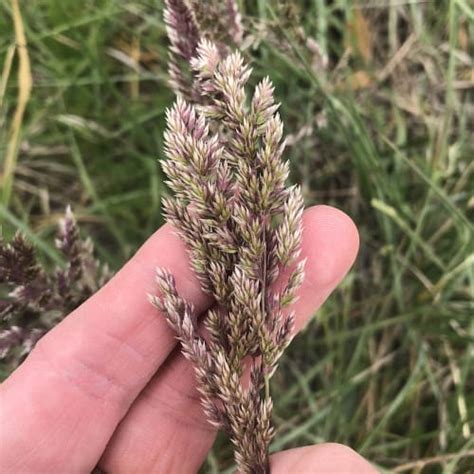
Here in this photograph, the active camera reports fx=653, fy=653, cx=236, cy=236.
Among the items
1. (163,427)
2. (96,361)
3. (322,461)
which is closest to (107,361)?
(96,361)

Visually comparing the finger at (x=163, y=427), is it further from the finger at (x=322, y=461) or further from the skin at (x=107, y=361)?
the finger at (x=322, y=461)

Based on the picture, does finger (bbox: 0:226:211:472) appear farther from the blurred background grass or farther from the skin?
the blurred background grass

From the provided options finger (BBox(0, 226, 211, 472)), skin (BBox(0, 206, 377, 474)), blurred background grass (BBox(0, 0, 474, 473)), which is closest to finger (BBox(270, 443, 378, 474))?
skin (BBox(0, 206, 377, 474))

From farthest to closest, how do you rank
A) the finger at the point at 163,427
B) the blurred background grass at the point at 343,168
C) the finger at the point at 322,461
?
the blurred background grass at the point at 343,168 < the finger at the point at 163,427 < the finger at the point at 322,461

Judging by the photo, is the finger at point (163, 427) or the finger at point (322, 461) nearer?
the finger at point (322, 461)

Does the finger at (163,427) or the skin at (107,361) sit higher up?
the skin at (107,361)

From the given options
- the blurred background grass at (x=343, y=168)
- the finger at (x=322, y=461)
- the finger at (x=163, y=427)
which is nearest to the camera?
the finger at (x=322, y=461)

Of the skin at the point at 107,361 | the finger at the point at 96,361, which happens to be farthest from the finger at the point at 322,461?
the finger at the point at 96,361
